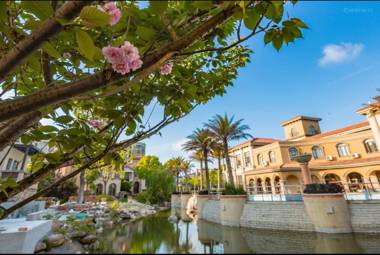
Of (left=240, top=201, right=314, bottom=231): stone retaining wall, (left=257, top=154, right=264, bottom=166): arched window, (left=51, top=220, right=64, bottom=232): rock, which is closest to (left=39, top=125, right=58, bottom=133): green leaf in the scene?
(left=51, top=220, right=64, bottom=232): rock

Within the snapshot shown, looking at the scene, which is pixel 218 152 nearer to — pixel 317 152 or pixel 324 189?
pixel 317 152

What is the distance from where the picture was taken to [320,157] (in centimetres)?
2920

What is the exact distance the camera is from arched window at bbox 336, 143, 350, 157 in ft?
88.5

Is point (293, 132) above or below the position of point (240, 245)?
above

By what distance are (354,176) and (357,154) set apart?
2791 millimetres

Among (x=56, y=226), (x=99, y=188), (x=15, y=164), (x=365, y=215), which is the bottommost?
(x=56, y=226)

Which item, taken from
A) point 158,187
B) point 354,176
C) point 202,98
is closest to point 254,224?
point 202,98

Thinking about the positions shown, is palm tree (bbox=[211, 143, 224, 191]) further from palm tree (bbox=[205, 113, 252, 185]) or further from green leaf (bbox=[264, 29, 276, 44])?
green leaf (bbox=[264, 29, 276, 44])

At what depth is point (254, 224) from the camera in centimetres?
1445

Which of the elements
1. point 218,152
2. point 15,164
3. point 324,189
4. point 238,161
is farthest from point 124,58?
point 238,161

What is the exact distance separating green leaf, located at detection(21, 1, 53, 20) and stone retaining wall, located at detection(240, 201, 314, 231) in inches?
609

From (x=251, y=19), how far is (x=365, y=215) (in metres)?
15.7

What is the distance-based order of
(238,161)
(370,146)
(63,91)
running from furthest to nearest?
(238,161), (370,146), (63,91)

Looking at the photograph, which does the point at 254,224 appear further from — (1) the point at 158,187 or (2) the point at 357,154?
(1) the point at 158,187
